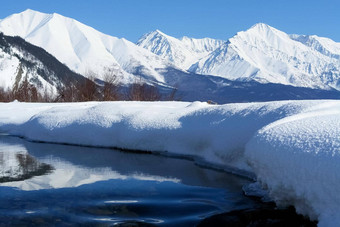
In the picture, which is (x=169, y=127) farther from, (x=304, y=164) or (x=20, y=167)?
(x=304, y=164)

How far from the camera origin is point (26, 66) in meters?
126

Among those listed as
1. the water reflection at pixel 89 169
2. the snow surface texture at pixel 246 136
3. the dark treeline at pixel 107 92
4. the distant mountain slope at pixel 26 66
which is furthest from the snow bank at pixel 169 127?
the distant mountain slope at pixel 26 66

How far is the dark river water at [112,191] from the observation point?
178 inches

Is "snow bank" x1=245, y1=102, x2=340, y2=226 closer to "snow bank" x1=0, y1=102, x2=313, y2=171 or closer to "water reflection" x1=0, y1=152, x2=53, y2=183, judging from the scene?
"snow bank" x1=0, y1=102, x2=313, y2=171

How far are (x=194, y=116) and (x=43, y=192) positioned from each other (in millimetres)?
4753

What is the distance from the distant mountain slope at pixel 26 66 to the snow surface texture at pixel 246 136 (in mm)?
109074

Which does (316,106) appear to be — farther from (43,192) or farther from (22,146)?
(22,146)

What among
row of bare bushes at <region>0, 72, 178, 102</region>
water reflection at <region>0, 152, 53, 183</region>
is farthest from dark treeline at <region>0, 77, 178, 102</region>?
water reflection at <region>0, 152, 53, 183</region>

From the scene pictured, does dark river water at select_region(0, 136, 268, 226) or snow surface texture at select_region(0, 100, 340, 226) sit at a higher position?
snow surface texture at select_region(0, 100, 340, 226)

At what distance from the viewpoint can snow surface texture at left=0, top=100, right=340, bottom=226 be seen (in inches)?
164

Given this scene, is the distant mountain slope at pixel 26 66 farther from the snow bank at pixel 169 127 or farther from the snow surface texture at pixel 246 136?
the snow surface texture at pixel 246 136

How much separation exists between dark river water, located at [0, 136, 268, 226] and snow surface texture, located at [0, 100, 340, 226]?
55 centimetres

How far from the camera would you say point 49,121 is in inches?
493

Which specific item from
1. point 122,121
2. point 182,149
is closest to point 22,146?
point 122,121
